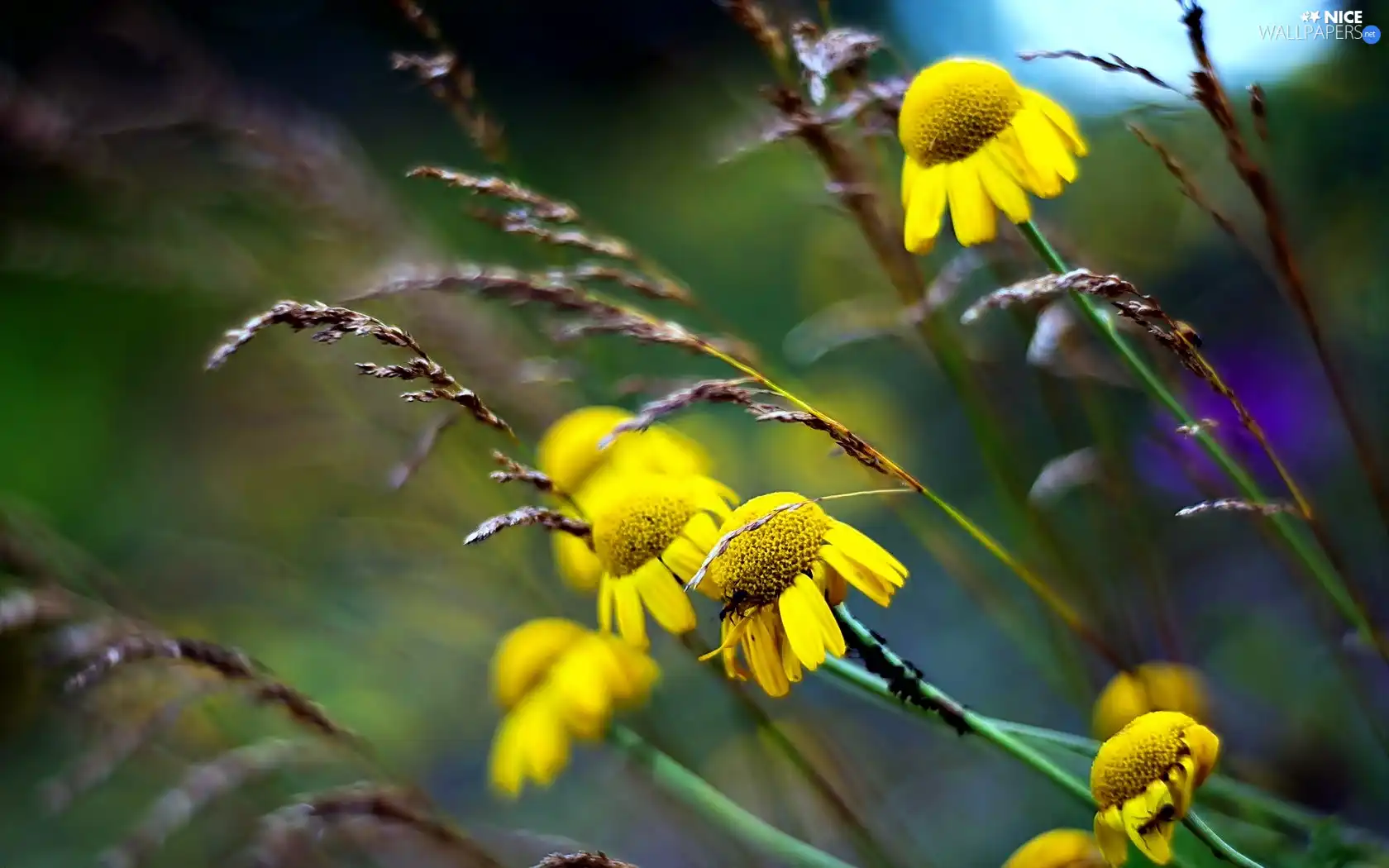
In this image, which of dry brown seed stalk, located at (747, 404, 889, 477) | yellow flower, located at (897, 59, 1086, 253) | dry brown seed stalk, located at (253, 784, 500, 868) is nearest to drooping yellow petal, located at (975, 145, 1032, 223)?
yellow flower, located at (897, 59, 1086, 253)

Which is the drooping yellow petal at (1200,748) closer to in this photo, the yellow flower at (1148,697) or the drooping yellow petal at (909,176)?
the yellow flower at (1148,697)

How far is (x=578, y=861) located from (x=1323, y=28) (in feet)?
2.67

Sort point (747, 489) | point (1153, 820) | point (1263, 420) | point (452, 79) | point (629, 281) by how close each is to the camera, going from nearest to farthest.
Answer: point (1153, 820), point (629, 281), point (452, 79), point (1263, 420), point (747, 489)

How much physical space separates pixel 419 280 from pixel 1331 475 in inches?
36.1

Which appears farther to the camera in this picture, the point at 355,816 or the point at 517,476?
the point at 355,816

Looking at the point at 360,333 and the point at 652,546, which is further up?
the point at 360,333

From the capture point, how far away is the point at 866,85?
588 mm

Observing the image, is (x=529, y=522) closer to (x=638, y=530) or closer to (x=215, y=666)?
(x=638, y=530)

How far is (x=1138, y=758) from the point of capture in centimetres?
38

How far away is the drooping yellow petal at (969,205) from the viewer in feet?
1.56

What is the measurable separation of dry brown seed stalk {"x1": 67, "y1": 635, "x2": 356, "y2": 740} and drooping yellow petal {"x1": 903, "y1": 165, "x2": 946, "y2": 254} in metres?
0.43

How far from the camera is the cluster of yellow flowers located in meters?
0.42

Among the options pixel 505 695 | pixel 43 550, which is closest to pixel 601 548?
pixel 505 695

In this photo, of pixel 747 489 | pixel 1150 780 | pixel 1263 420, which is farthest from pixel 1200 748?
pixel 747 489
